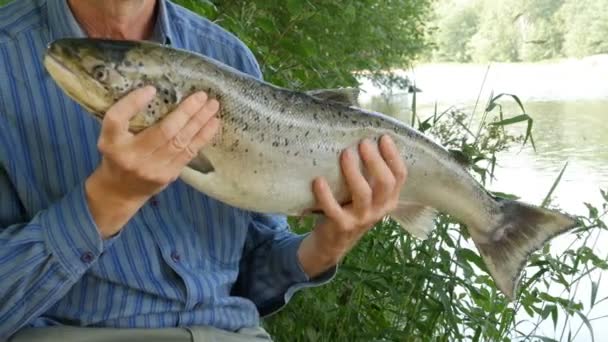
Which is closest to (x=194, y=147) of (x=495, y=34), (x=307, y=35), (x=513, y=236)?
(x=513, y=236)

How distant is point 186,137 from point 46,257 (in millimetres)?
393

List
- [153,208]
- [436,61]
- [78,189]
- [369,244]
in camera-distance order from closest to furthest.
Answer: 1. [78,189]
2. [153,208]
3. [369,244]
4. [436,61]

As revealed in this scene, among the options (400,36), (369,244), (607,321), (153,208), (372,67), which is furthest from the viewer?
(400,36)

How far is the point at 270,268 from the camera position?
6.90 feet

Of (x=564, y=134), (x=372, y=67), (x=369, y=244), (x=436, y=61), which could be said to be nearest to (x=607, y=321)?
(x=369, y=244)

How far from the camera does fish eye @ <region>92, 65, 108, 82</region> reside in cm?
153

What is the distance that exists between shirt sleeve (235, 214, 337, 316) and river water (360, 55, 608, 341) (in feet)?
6.02

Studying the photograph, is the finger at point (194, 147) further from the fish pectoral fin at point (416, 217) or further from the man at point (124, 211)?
the fish pectoral fin at point (416, 217)

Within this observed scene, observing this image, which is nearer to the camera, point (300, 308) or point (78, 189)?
point (78, 189)

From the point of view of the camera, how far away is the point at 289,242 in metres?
2.10

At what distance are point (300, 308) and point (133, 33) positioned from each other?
1.70 m

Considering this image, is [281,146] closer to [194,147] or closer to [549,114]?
[194,147]

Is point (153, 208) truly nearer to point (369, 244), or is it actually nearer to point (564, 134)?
point (369, 244)

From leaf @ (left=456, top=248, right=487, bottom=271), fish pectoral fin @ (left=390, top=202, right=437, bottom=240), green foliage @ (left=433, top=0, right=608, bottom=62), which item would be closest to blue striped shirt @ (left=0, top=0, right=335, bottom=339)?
fish pectoral fin @ (left=390, top=202, right=437, bottom=240)
